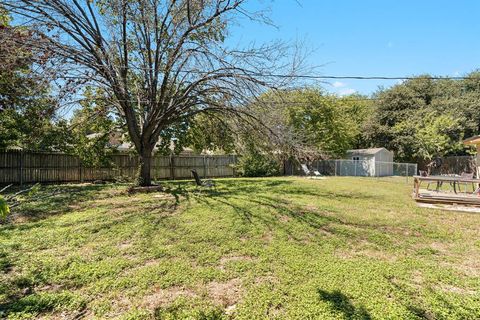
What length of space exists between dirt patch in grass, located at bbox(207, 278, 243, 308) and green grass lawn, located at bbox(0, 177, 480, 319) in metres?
0.02

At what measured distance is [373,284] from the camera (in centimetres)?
322

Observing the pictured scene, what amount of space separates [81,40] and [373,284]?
9.39m

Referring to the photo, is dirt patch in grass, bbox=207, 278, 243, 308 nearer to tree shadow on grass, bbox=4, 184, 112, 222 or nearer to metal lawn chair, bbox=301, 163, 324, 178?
tree shadow on grass, bbox=4, 184, 112, 222

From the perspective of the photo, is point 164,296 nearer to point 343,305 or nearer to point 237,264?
point 237,264

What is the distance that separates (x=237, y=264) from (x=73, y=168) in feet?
39.4

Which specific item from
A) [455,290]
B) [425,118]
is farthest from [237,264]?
[425,118]

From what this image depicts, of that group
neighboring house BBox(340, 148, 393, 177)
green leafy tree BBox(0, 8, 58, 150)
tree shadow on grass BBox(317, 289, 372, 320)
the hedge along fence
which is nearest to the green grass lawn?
tree shadow on grass BBox(317, 289, 372, 320)

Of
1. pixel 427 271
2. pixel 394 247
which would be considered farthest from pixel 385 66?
pixel 427 271

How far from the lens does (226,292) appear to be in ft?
10.0

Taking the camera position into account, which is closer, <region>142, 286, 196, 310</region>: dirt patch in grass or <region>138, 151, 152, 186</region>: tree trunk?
<region>142, 286, 196, 310</region>: dirt patch in grass

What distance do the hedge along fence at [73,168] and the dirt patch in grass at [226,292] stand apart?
997cm

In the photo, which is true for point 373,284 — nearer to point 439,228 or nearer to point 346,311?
point 346,311

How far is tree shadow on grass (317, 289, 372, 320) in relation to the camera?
2.64 meters

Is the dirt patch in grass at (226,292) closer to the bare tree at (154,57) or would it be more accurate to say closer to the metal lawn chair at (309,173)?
the bare tree at (154,57)
